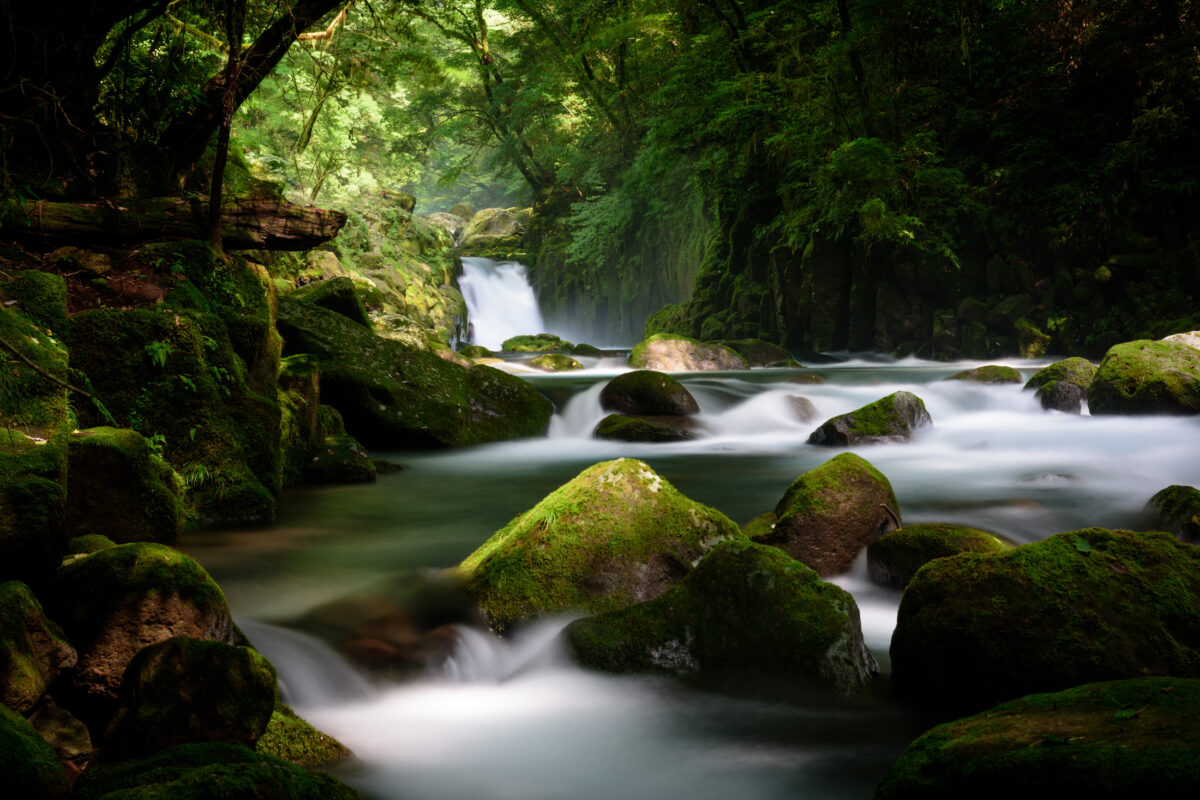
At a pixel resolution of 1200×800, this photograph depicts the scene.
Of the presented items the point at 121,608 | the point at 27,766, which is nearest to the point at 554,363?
the point at 121,608

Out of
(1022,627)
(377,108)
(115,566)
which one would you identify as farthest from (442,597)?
(377,108)

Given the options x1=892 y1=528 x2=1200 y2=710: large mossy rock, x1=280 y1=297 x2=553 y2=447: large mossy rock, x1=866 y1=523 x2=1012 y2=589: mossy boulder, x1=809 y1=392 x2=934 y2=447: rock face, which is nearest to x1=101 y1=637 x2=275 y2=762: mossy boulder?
x1=892 y1=528 x2=1200 y2=710: large mossy rock

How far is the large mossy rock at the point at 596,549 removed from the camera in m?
3.98

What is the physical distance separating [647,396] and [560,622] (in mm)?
7055

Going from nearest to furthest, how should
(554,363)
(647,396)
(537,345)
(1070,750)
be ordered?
1. (1070,750)
2. (647,396)
3. (554,363)
4. (537,345)

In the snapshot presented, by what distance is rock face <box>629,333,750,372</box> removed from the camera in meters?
15.7

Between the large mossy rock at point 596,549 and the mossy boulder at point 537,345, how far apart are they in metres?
16.1

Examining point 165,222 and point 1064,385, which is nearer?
point 165,222

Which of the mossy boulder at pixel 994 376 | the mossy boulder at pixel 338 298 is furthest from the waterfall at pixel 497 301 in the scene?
the mossy boulder at pixel 994 376

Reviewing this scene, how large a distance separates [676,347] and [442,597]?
12070mm

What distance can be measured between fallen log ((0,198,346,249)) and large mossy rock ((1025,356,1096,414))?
9.43 meters

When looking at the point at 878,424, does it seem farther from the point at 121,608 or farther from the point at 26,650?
the point at 26,650

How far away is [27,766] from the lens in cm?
177

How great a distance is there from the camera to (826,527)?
15.5 ft
